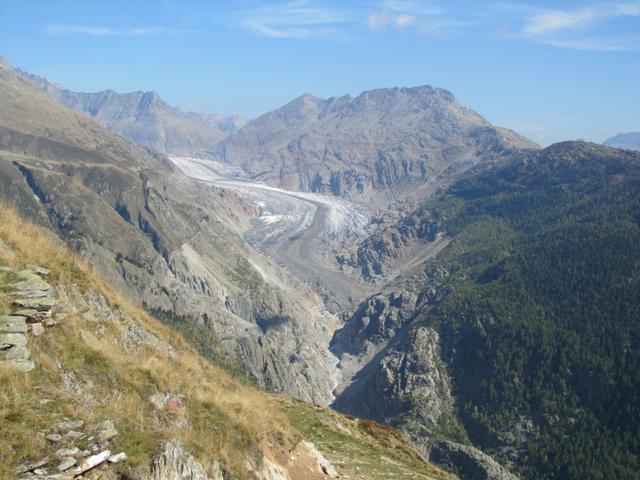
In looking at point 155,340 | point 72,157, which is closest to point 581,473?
point 155,340

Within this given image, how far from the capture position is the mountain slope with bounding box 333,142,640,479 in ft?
324

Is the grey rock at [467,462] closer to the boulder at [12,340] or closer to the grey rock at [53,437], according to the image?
the boulder at [12,340]

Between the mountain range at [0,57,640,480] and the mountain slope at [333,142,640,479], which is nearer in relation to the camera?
the mountain range at [0,57,640,480]

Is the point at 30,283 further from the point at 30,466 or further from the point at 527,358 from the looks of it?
the point at 527,358

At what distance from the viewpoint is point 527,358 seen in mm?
121375

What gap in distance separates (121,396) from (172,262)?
144 metres

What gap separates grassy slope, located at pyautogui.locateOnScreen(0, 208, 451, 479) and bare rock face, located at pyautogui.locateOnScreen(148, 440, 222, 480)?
0.30 meters

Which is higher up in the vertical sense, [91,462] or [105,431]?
[105,431]

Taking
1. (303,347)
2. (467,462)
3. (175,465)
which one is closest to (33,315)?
(175,465)

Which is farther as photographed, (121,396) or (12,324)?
(121,396)

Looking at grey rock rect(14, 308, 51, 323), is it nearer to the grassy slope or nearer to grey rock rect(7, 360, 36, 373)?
the grassy slope

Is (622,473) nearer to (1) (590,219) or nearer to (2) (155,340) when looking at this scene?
(2) (155,340)

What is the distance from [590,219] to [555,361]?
3310 inches

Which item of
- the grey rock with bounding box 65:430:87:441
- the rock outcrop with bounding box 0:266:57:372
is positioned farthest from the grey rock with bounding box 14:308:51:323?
the grey rock with bounding box 65:430:87:441
